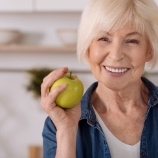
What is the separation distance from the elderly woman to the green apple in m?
0.01

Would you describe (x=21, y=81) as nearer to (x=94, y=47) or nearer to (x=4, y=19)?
(x=4, y=19)

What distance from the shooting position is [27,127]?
2.20 meters

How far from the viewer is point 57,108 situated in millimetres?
985

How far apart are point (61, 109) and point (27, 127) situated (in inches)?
48.6

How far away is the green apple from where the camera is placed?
96 cm

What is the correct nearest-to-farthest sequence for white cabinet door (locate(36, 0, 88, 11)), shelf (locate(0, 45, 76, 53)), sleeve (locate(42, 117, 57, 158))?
sleeve (locate(42, 117, 57, 158)), white cabinet door (locate(36, 0, 88, 11)), shelf (locate(0, 45, 76, 53))

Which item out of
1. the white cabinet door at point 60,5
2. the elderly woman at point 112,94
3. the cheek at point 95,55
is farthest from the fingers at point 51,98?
the white cabinet door at point 60,5

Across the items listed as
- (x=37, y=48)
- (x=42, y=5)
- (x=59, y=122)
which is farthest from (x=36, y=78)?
(x=59, y=122)

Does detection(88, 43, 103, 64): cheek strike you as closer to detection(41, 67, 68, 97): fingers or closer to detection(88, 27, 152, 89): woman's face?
detection(88, 27, 152, 89): woman's face

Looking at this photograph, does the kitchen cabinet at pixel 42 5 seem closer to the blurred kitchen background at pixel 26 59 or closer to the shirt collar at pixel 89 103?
the blurred kitchen background at pixel 26 59

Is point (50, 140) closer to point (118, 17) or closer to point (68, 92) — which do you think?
point (68, 92)

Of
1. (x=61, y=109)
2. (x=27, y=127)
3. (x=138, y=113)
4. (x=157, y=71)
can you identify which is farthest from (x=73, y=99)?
(x=27, y=127)

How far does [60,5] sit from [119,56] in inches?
36.3

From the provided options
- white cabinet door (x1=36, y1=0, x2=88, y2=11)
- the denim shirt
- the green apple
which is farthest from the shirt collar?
white cabinet door (x1=36, y1=0, x2=88, y2=11)
